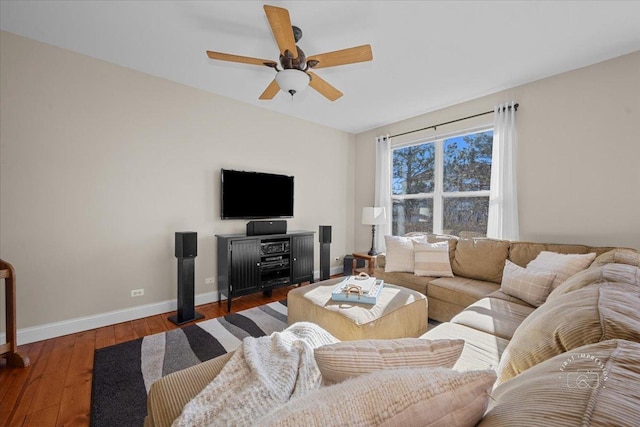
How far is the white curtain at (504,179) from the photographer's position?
308 centimetres

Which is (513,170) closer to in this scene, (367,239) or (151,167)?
(367,239)

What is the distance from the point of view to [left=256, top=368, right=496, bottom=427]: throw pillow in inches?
17.8

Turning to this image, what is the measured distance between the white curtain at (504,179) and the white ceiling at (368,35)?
415mm

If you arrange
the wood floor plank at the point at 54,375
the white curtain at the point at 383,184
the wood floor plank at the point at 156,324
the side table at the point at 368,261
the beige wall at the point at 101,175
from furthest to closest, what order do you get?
the white curtain at the point at 383,184 → the side table at the point at 368,261 → the wood floor plank at the point at 156,324 → the beige wall at the point at 101,175 → the wood floor plank at the point at 54,375

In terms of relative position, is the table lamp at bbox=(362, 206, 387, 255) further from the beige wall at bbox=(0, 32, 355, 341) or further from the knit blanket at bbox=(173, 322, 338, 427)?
the knit blanket at bbox=(173, 322, 338, 427)

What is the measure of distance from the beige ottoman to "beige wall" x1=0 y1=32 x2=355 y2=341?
172 centimetres

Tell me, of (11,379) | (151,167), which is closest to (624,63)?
(151,167)

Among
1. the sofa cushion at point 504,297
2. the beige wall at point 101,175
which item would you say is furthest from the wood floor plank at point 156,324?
the sofa cushion at point 504,297

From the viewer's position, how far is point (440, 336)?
157 cm

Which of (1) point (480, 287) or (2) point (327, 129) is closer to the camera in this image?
(1) point (480, 287)

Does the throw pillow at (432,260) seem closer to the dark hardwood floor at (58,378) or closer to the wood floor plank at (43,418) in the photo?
the dark hardwood floor at (58,378)

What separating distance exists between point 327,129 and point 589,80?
328 cm

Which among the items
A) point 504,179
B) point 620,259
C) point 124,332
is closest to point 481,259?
point 504,179

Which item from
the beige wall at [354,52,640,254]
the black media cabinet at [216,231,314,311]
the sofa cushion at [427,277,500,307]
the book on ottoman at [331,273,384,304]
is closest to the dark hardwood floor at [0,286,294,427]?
the black media cabinet at [216,231,314,311]
